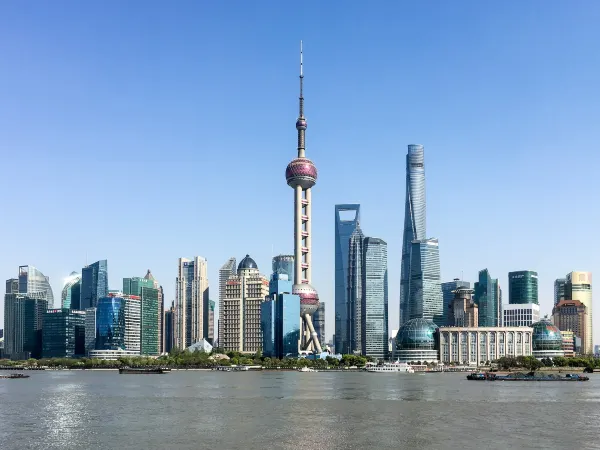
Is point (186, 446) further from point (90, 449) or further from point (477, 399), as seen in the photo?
point (477, 399)

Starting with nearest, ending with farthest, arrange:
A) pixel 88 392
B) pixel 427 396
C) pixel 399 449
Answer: pixel 399 449 < pixel 427 396 < pixel 88 392

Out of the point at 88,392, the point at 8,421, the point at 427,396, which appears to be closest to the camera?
the point at 8,421

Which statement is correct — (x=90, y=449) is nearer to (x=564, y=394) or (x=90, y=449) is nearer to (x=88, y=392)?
(x=88, y=392)

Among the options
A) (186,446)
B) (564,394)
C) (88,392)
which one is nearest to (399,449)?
(186,446)

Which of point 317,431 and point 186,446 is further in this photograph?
point 317,431

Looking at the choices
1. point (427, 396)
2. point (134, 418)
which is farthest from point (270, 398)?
point (134, 418)

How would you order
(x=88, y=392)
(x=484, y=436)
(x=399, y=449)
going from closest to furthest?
(x=399, y=449) → (x=484, y=436) → (x=88, y=392)
